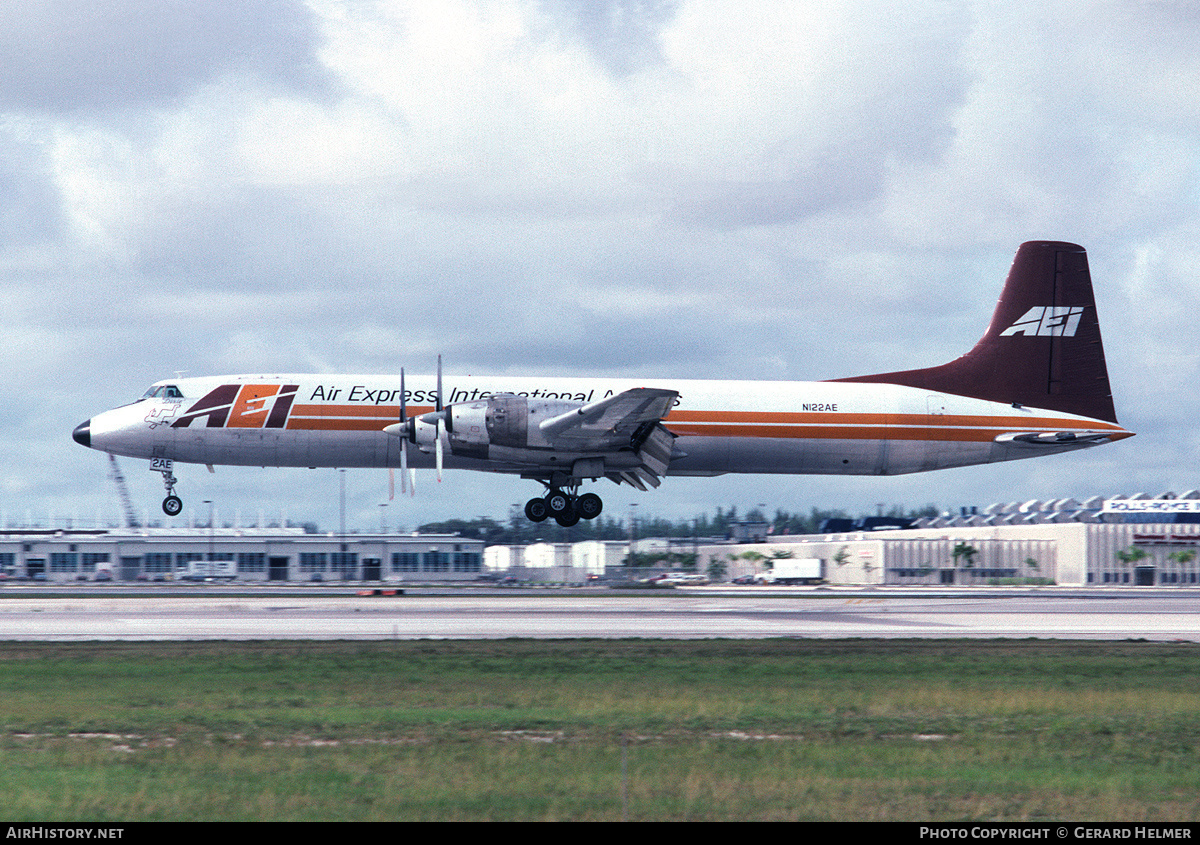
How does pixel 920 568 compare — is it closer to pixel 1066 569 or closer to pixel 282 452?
pixel 1066 569

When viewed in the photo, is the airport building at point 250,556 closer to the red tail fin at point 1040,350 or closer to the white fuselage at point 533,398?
the white fuselage at point 533,398

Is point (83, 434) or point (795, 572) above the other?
point (83, 434)

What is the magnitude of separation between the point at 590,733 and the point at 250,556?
101m

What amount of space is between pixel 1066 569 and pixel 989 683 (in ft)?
298

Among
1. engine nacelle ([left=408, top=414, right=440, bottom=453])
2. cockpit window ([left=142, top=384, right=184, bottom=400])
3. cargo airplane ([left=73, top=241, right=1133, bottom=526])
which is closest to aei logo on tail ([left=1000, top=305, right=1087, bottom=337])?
cargo airplane ([left=73, top=241, right=1133, bottom=526])

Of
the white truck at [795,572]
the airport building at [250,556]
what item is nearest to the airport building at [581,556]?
the airport building at [250,556]

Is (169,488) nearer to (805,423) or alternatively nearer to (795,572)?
(805,423)

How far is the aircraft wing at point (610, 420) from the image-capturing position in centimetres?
3816

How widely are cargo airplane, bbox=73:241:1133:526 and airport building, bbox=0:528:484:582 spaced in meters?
66.5

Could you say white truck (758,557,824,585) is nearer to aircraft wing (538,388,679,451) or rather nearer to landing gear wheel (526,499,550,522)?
landing gear wheel (526,499,550,522)

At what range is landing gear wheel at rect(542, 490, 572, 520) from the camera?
4250 cm

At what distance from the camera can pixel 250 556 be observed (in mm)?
112062

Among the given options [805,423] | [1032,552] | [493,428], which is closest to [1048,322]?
[805,423]
